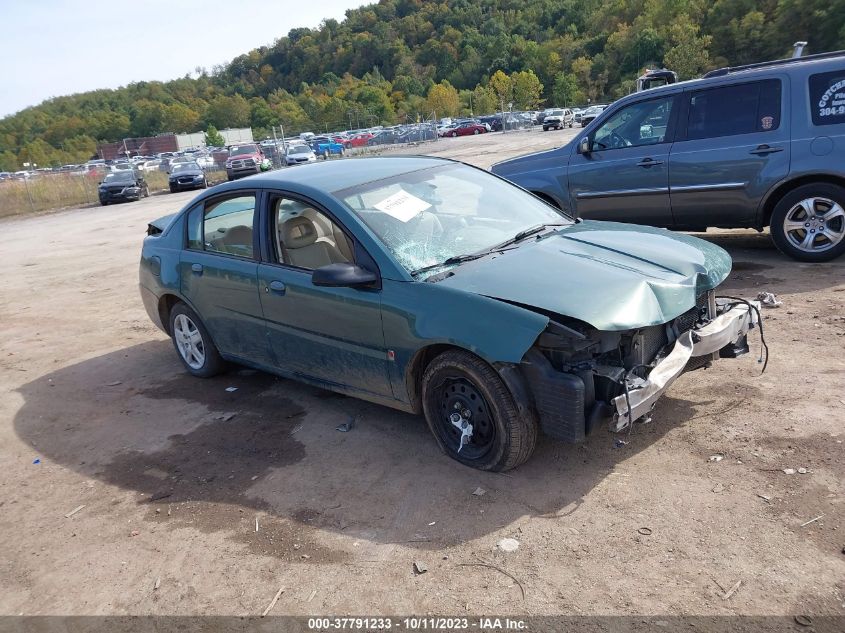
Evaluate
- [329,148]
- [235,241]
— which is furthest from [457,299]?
[329,148]

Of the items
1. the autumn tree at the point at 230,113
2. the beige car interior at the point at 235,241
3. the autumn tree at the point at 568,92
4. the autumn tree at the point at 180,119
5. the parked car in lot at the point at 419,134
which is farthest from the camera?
the autumn tree at the point at 180,119

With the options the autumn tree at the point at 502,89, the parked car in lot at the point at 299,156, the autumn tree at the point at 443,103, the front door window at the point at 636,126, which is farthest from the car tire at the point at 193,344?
the autumn tree at the point at 443,103

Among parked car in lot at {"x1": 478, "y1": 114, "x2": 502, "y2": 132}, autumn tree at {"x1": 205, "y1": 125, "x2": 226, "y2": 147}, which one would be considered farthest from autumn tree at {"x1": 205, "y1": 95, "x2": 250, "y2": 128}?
parked car in lot at {"x1": 478, "y1": 114, "x2": 502, "y2": 132}

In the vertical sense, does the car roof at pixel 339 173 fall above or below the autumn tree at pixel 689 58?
below

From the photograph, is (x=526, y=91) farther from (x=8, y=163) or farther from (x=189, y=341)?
(x=189, y=341)

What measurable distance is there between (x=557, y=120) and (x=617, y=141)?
48732mm

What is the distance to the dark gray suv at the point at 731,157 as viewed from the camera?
6.79 meters

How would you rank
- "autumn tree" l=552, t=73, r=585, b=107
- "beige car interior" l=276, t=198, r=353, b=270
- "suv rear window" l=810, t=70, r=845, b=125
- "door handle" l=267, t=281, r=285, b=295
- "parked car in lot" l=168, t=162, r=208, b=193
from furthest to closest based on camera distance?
1. "autumn tree" l=552, t=73, r=585, b=107
2. "parked car in lot" l=168, t=162, r=208, b=193
3. "suv rear window" l=810, t=70, r=845, b=125
4. "door handle" l=267, t=281, r=285, b=295
5. "beige car interior" l=276, t=198, r=353, b=270

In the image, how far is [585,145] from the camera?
808 centimetres

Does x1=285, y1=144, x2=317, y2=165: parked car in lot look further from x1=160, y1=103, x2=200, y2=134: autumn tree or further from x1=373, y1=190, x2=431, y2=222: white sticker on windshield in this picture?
x1=160, y1=103, x2=200, y2=134: autumn tree

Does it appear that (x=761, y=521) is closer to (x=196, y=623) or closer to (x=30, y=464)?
(x=196, y=623)

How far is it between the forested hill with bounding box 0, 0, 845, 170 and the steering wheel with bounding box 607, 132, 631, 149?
7802cm

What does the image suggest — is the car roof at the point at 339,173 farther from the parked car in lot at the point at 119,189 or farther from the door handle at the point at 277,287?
the parked car in lot at the point at 119,189

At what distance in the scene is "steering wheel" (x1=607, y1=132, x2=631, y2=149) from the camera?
310 inches
